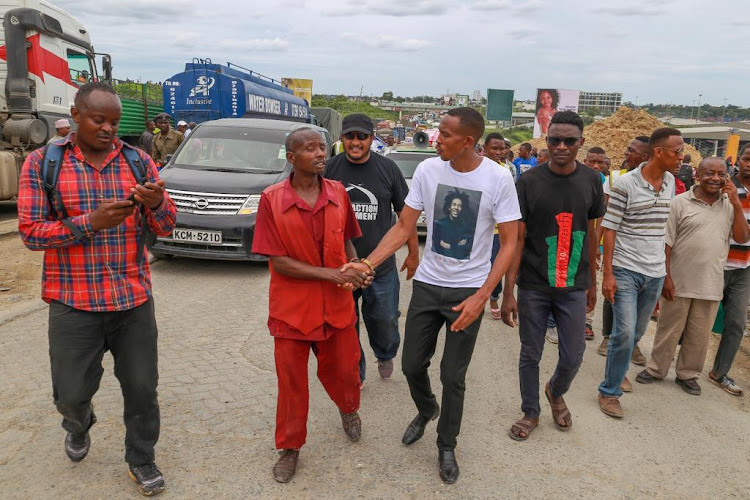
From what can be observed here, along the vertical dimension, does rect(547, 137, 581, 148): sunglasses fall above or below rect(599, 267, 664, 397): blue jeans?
above

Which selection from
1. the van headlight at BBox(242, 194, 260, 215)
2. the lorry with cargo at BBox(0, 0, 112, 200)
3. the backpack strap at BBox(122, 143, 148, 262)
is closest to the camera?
the backpack strap at BBox(122, 143, 148, 262)

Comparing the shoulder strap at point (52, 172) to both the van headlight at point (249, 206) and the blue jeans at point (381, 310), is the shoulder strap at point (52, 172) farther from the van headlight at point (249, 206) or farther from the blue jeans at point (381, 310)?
the van headlight at point (249, 206)

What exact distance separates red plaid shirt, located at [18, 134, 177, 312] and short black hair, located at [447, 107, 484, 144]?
61.8 inches

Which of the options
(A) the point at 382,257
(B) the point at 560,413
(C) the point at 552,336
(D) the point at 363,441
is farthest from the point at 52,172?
(C) the point at 552,336

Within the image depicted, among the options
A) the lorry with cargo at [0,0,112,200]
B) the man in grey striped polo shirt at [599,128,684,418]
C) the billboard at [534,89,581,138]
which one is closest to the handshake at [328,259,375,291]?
the man in grey striped polo shirt at [599,128,684,418]

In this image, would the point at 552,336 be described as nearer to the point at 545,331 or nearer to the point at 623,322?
the point at 623,322

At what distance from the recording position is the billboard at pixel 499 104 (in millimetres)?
45219

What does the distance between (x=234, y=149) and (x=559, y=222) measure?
20.0 ft

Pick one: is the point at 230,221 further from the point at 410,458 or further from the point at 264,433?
the point at 410,458

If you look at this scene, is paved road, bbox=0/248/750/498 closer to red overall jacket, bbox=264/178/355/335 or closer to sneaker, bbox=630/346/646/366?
sneaker, bbox=630/346/646/366

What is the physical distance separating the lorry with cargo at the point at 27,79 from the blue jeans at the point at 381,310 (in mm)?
9410

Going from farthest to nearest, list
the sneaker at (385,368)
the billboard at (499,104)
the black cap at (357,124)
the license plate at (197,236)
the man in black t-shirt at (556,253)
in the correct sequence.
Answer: the billboard at (499,104), the license plate at (197,236), the sneaker at (385,368), the black cap at (357,124), the man in black t-shirt at (556,253)

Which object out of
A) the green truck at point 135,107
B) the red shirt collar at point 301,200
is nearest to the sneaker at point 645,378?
the red shirt collar at point 301,200

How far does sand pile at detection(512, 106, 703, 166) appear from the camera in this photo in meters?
37.0
